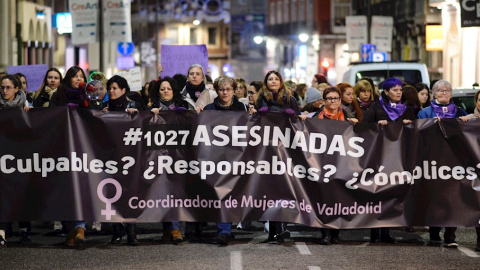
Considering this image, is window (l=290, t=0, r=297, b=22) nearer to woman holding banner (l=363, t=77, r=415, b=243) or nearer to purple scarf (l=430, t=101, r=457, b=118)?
woman holding banner (l=363, t=77, r=415, b=243)

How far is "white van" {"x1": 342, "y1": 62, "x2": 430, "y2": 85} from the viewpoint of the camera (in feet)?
79.2

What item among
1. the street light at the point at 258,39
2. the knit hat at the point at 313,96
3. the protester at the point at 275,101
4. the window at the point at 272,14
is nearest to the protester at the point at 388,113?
the protester at the point at 275,101

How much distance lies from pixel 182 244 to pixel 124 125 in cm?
141

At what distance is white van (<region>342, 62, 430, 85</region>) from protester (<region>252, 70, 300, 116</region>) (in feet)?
35.1

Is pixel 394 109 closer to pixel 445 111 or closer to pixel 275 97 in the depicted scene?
pixel 445 111

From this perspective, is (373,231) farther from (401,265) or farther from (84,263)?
(84,263)

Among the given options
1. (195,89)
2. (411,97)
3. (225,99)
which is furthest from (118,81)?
(411,97)

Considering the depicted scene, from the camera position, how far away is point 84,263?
1180 centimetres

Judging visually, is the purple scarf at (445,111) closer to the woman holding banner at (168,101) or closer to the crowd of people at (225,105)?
the crowd of people at (225,105)

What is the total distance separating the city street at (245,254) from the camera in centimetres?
1164

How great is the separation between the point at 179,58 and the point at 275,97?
22.1 ft

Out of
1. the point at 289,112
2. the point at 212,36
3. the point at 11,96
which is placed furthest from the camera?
the point at 212,36

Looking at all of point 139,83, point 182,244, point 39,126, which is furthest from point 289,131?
point 139,83

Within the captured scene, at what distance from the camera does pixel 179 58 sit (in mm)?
20125
